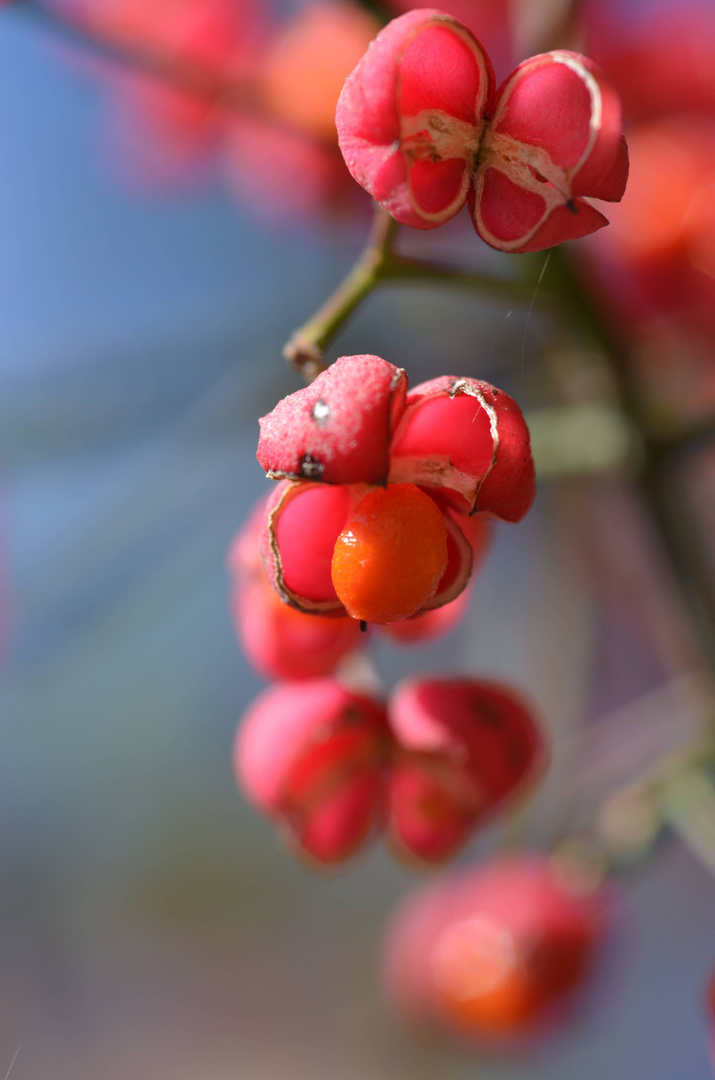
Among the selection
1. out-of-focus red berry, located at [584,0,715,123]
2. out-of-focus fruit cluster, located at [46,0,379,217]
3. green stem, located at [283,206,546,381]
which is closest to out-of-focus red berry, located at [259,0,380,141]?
out-of-focus fruit cluster, located at [46,0,379,217]

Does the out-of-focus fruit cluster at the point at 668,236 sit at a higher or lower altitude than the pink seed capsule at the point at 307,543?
higher

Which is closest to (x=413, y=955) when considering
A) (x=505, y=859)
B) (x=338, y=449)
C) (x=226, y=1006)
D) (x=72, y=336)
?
(x=505, y=859)

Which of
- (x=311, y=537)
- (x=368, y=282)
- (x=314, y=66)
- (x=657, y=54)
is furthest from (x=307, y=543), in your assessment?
(x=657, y=54)

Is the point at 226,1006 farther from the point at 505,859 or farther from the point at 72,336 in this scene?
the point at 72,336

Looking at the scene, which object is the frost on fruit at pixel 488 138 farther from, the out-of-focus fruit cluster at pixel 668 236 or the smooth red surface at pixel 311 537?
the out-of-focus fruit cluster at pixel 668 236

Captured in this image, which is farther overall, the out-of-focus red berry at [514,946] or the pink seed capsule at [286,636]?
the out-of-focus red berry at [514,946]

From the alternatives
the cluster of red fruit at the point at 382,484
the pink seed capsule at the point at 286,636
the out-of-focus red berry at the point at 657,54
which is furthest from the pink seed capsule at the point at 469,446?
the out-of-focus red berry at the point at 657,54
